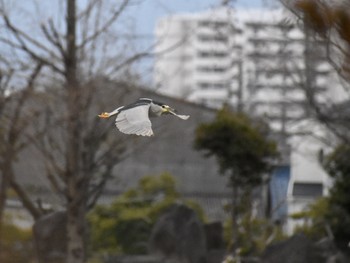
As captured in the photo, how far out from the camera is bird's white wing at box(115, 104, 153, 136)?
6.22 metres

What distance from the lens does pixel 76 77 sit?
687 inches

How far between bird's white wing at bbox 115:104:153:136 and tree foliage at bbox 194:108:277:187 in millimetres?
15237

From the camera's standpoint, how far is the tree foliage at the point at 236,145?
21.9 meters

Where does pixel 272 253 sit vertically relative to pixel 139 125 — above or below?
below

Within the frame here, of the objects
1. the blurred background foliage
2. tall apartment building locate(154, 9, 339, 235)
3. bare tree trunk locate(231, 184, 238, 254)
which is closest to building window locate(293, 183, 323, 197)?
tall apartment building locate(154, 9, 339, 235)

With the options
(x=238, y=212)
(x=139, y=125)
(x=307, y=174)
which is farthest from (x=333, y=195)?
(x=307, y=174)

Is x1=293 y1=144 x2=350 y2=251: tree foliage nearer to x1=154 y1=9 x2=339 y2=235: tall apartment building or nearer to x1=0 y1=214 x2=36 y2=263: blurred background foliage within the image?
x1=154 y1=9 x2=339 y2=235: tall apartment building

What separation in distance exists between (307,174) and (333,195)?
77.4 feet

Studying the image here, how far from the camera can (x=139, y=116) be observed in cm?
638

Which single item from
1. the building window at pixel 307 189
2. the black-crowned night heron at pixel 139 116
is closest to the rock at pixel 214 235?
the black-crowned night heron at pixel 139 116

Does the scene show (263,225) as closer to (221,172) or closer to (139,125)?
(221,172)

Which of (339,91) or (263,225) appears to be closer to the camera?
(263,225)

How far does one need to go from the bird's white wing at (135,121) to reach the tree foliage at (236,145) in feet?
50.0

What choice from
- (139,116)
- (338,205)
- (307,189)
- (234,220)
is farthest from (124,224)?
(139,116)
